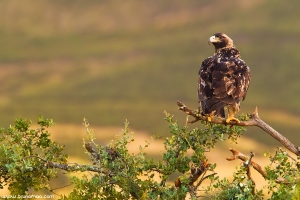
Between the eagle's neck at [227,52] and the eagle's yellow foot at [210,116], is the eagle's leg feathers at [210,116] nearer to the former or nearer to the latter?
the eagle's yellow foot at [210,116]

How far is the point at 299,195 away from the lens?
8.67 meters

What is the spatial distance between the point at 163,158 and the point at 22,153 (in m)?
2.58

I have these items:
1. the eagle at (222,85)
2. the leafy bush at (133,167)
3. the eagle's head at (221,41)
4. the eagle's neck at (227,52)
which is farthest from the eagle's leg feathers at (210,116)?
the eagle's head at (221,41)

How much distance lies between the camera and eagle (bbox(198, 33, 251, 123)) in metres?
13.7

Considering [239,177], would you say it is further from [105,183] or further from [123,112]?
[123,112]

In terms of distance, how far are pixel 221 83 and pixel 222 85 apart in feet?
0.28

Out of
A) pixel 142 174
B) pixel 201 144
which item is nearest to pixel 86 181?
pixel 142 174

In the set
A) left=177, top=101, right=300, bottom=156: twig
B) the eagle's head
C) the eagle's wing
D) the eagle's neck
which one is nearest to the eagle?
the eagle's wing

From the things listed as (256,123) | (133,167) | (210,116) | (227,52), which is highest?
(227,52)

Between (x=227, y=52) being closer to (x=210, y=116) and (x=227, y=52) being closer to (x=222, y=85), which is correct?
(x=222, y=85)

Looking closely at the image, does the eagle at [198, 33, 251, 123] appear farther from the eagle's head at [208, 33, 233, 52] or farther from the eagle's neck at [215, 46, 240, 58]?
the eagle's head at [208, 33, 233, 52]

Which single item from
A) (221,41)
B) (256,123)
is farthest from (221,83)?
(221,41)

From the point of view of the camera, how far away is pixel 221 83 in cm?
1422

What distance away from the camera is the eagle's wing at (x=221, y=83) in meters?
13.8
